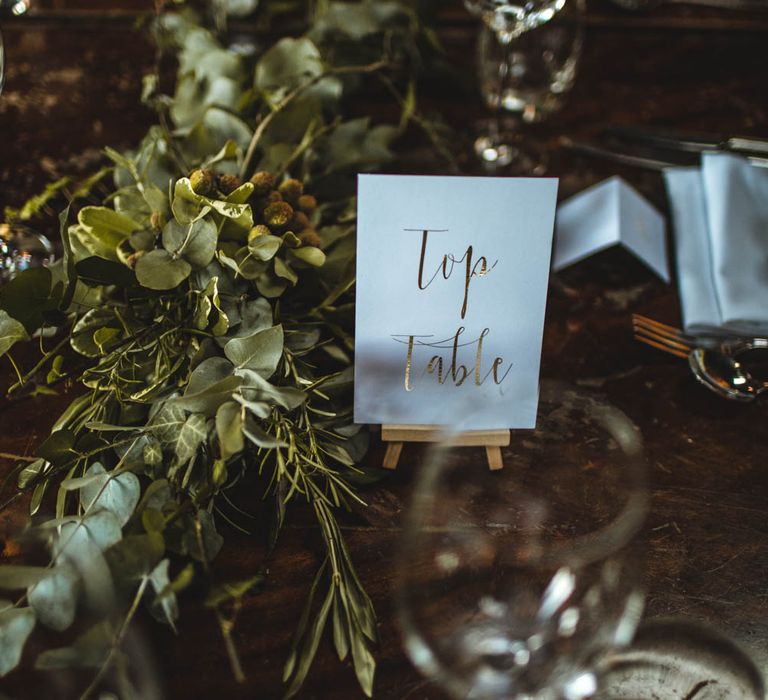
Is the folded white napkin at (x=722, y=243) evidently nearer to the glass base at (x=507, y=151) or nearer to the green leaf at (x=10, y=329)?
the glass base at (x=507, y=151)

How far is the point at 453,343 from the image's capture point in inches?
21.4

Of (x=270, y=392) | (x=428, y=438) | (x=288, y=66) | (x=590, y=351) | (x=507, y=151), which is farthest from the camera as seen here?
(x=507, y=151)

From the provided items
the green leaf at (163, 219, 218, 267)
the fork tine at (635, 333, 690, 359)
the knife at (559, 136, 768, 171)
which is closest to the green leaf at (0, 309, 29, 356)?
the green leaf at (163, 219, 218, 267)

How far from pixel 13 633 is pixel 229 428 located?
0.16 m

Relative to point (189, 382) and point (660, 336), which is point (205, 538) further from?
point (660, 336)

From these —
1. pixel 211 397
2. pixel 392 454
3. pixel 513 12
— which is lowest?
pixel 392 454

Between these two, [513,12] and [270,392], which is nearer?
[270,392]

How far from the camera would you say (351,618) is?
466 millimetres

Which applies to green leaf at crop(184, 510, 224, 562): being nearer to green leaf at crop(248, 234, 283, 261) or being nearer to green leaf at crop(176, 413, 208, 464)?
green leaf at crop(176, 413, 208, 464)

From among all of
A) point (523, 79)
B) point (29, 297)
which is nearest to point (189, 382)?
point (29, 297)

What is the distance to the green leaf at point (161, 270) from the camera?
0.53 metres

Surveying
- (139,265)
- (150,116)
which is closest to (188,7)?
(150,116)

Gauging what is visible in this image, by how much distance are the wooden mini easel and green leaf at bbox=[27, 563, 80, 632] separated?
243 mm

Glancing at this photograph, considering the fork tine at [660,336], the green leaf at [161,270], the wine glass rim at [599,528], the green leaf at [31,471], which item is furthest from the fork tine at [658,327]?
the green leaf at [31,471]
